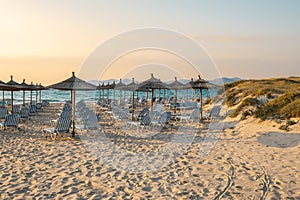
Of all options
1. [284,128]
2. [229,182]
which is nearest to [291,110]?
[284,128]

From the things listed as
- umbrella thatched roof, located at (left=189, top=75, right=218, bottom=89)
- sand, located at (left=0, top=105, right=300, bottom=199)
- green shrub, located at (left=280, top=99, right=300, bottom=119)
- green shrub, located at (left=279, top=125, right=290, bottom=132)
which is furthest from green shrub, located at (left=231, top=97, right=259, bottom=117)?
green shrub, located at (left=279, top=125, right=290, bottom=132)

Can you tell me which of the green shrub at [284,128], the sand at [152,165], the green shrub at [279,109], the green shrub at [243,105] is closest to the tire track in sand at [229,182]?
the sand at [152,165]

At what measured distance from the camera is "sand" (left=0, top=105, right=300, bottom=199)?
14.8 feet

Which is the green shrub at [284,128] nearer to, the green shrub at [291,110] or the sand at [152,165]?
the sand at [152,165]

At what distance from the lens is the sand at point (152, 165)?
4516mm

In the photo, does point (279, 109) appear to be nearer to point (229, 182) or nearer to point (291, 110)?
point (291, 110)

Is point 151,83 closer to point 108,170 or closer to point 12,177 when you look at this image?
point 108,170

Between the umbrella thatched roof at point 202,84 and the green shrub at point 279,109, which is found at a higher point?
the umbrella thatched roof at point 202,84

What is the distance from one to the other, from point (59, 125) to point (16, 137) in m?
1.47

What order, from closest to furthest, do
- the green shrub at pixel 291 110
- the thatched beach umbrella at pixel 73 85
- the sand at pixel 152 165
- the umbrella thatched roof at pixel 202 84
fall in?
the sand at pixel 152 165, the thatched beach umbrella at pixel 73 85, the green shrub at pixel 291 110, the umbrella thatched roof at pixel 202 84

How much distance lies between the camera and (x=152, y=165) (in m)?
6.09

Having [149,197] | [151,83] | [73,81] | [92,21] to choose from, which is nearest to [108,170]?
[149,197]

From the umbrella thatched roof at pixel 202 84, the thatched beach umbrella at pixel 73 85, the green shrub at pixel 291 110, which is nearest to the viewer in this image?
the thatched beach umbrella at pixel 73 85

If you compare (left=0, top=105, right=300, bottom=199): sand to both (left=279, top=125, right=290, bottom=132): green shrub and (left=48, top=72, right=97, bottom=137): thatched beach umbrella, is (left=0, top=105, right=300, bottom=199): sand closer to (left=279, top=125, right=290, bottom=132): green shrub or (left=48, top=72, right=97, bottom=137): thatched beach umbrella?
(left=279, top=125, right=290, bottom=132): green shrub
